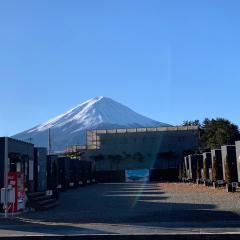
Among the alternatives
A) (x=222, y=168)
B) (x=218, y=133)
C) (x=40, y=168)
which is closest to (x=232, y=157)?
(x=222, y=168)

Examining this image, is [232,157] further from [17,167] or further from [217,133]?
[217,133]

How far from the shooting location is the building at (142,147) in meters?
113

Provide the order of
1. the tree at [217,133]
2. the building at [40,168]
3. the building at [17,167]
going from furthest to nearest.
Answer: the tree at [217,133] < the building at [40,168] < the building at [17,167]

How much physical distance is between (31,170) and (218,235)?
19614mm

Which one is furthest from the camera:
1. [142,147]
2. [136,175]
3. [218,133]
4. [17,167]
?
[142,147]

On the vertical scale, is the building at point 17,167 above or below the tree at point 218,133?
below

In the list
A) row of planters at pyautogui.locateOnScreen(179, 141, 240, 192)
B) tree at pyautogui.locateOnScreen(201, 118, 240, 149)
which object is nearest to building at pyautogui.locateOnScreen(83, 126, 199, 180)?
tree at pyautogui.locateOnScreen(201, 118, 240, 149)

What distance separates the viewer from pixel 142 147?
116m

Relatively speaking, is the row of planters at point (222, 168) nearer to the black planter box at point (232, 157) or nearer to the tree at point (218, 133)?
the black planter box at point (232, 157)

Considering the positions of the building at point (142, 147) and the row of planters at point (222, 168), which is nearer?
the row of planters at point (222, 168)

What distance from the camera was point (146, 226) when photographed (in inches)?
704

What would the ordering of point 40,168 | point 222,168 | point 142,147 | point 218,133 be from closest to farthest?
1. point 40,168
2. point 222,168
3. point 218,133
4. point 142,147

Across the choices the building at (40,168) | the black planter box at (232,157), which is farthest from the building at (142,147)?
the building at (40,168)
